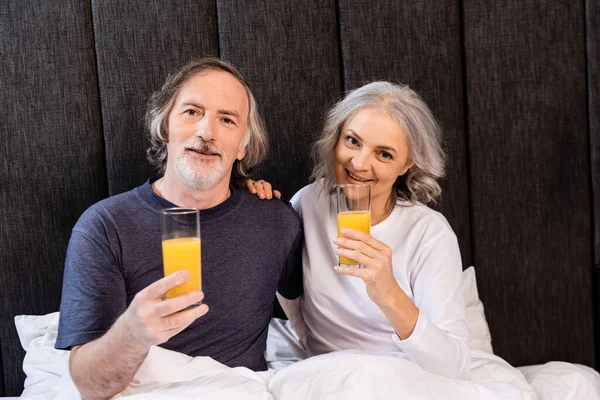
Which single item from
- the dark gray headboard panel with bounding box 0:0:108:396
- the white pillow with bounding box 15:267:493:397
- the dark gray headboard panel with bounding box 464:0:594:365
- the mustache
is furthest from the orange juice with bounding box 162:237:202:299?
the dark gray headboard panel with bounding box 464:0:594:365

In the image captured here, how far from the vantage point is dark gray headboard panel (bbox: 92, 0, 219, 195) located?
6.73 feet

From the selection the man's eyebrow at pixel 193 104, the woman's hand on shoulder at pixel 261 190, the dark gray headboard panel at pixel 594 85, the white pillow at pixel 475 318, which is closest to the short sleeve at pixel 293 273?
the woman's hand on shoulder at pixel 261 190

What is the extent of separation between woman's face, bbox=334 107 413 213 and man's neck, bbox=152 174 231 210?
37 cm

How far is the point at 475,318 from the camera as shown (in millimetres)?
2133

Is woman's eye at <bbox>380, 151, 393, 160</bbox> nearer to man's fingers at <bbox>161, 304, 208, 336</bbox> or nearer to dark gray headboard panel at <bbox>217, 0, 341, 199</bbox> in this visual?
dark gray headboard panel at <bbox>217, 0, 341, 199</bbox>

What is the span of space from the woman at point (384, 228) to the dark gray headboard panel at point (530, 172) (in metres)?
0.40

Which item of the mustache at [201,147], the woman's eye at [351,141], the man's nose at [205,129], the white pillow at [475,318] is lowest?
the white pillow at [475,318]

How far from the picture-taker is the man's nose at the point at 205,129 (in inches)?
66.1

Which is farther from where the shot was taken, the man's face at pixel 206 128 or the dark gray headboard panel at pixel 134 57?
the dark gray headboard panel at pixel 134 57

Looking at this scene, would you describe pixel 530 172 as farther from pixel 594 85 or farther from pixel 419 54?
pixel 419 54

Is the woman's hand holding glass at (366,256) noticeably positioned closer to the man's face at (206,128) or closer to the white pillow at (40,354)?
the man's face at (206,128)

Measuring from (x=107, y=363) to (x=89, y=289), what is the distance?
22 centimetres

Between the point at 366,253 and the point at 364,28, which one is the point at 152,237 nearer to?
the point at 366,253

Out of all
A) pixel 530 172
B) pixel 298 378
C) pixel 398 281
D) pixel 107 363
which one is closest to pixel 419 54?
pixel 530 172
